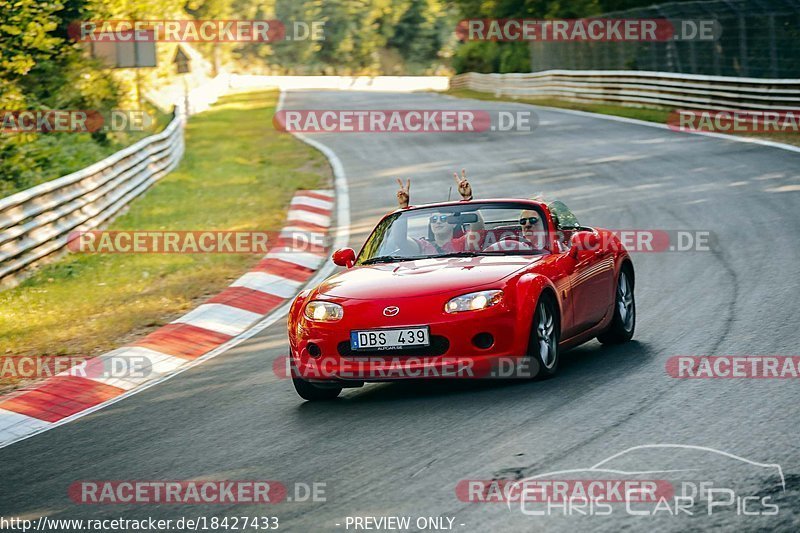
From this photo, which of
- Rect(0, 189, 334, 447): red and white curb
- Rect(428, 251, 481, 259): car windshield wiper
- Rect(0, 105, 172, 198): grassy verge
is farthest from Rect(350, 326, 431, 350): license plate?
Rect(0, 105, 172, 198): grassy verge

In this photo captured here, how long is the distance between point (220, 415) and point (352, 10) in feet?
368

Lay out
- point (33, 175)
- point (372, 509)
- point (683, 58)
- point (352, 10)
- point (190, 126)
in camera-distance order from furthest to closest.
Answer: point (352, 10), point (190, 126), point (683, 58), point (33, 175), point (372, 509)

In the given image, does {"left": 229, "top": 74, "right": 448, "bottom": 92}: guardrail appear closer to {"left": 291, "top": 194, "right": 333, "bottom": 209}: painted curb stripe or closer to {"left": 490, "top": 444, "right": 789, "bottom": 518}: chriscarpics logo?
{"left": 291, "top": 194, "right": 333, "bottom": 209}: painted curb stripe

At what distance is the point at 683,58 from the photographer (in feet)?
113

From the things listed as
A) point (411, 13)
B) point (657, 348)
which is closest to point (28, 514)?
point (657, 348)

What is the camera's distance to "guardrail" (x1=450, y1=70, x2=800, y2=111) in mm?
27625

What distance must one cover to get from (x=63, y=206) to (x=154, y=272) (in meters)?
1.45

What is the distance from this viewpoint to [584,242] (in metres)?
9.32

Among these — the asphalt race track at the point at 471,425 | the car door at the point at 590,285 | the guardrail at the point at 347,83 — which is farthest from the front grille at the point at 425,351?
the guardrail at the point at 347,83

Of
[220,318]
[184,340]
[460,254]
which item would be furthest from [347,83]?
[460,254]

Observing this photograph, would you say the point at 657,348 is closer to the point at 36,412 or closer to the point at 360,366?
the point at 360,366

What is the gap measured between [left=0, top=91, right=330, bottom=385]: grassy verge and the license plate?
3.91 metres

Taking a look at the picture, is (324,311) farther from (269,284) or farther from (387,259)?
(269,284)

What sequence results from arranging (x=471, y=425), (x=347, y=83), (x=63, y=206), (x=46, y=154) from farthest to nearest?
(x=347, y=83), (x=46, y=154), (x=63, y=206), (x=471, y=425)
